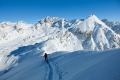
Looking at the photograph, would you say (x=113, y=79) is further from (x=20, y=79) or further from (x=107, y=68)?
(x=20, y=79)

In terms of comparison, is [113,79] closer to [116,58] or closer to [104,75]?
[104,75]

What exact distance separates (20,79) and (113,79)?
2291 centimetres

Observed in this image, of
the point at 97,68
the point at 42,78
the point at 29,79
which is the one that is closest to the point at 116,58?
the point at 97,68

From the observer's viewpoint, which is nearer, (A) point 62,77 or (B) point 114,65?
(B) point 114,65

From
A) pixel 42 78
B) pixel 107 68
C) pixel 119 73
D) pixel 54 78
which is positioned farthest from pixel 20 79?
pixel 119 73

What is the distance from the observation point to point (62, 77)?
29.9 metres

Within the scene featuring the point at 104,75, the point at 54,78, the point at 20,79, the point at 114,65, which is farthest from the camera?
the point at 20,79

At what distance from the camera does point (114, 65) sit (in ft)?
85.3

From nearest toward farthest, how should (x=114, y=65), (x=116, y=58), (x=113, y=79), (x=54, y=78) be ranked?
1. (x=113, y=79)
2. (x=114, y=65)
3. (x=116, y=58)
4. (x=54, y=78)

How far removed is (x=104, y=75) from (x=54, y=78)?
26.2ft

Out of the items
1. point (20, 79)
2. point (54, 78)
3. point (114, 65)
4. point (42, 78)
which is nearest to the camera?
point (114, 65)

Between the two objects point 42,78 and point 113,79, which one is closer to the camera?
point 113,79

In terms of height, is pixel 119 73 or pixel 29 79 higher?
pixel 119 73

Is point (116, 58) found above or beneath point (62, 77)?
above
